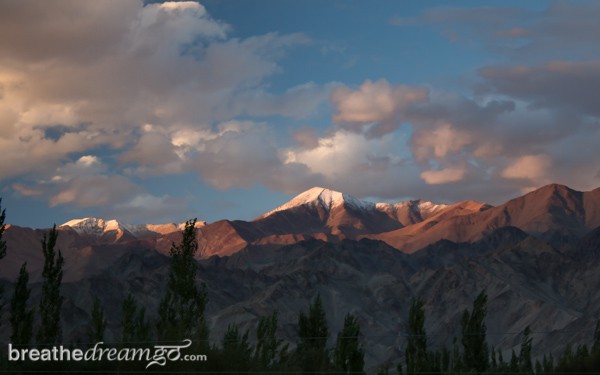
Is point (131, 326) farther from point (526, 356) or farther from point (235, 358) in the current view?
point (526, 356)

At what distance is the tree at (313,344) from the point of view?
33500 millimetres

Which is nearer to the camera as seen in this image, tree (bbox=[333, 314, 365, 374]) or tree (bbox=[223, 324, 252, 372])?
tree (bbox=[223, 324, 252, 372])

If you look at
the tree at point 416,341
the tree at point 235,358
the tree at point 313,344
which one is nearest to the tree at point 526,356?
the tree at point 416,341

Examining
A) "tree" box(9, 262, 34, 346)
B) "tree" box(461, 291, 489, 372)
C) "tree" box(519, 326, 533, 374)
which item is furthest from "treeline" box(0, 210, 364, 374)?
"tree" box(461, 291, 489, 372)

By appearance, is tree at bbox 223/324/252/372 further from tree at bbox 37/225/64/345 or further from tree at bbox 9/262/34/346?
tree at bbox 9/262/34/346

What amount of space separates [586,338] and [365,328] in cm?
5835

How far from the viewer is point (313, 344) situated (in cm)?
4653

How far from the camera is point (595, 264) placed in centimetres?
19312

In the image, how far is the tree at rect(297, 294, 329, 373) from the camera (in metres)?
33.5

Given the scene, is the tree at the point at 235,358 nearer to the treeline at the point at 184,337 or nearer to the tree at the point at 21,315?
the treeline at the point at 184,337

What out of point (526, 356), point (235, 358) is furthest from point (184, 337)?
point (526, 356)

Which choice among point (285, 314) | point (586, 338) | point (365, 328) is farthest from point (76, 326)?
point (586, 338)

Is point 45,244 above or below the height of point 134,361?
above

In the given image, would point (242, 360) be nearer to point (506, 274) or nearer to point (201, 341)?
point (201, 341)
